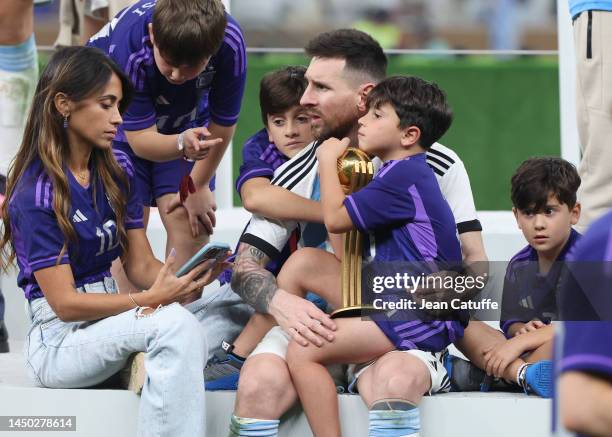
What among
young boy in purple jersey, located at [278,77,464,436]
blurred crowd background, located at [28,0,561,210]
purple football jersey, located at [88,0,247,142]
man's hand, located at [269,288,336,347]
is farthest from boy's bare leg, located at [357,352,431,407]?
blurred crowd background, located at [28,0,561,210]

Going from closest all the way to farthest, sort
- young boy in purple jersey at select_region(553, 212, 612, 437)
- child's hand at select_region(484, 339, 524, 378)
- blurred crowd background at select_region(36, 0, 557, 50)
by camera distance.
Answer: young boy in purple jersey at select_region(553, 212, 612, 437) → child's hand at select_region(484, 339, 524, 378) → blurred crowd background at select_region(36, 0, 557, 50)

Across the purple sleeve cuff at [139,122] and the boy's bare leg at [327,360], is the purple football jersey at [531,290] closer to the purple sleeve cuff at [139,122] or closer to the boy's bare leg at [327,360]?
the boy's bare leg at [327,360]

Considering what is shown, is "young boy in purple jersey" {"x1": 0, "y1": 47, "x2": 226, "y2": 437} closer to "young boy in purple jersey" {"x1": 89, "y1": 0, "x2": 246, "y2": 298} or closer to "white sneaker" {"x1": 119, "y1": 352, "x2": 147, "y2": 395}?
"white sneaker" {"x1": 119, "y1": 352, "x2": 147, "y2": 395}

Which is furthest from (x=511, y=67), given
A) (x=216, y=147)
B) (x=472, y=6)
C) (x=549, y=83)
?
(x=216, y=147)

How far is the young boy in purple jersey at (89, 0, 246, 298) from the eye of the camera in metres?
2.92

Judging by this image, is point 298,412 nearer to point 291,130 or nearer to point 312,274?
point 312,274

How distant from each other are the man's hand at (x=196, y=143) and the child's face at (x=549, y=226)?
76cm

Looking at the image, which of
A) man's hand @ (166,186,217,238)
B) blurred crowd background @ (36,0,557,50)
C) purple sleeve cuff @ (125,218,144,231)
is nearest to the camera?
purple sleeve cuff @ (125,218,144,231)

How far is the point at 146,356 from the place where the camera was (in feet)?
8.27

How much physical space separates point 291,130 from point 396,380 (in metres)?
0.81

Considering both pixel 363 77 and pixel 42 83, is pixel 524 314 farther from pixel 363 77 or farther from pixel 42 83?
pixel 42 83

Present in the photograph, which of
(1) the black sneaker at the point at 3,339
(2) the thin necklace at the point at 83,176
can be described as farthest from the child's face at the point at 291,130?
(1) the black sneaker at the point at 3,339

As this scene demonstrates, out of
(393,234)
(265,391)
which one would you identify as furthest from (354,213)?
(265,391)

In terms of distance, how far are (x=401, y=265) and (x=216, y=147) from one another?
0.86m
